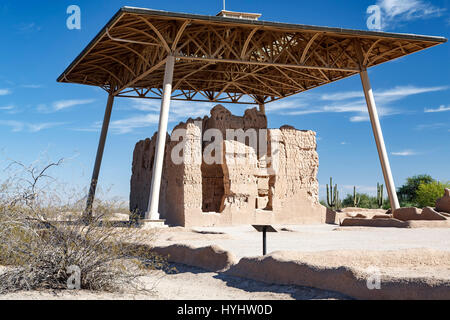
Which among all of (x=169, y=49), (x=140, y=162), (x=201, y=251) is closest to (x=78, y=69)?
(x=140, y=162)

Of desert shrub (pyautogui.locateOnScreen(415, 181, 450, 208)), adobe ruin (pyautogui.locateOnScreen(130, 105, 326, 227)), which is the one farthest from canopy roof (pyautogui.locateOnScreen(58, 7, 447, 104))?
desert shrub (pyautogui.locateOnScreen(415, 181, 450, 208))

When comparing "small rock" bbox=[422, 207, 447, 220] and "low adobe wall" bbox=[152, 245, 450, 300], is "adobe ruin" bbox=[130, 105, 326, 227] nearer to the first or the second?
"small rock" bbox=[422, 207, 447, 220]

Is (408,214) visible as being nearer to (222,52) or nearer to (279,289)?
(222,52)

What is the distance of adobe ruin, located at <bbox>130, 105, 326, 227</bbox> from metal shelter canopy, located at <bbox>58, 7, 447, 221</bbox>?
1.61 m

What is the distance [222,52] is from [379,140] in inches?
326

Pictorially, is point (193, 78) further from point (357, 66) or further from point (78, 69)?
point (357, 66)

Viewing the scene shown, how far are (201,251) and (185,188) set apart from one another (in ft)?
33.3

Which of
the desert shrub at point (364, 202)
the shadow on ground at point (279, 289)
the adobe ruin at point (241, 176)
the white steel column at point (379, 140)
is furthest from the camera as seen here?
the desert shrub at point (364, 202)

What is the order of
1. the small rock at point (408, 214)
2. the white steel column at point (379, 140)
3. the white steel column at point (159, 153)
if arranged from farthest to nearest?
1. the white steel column at point (379, 140)
2. the small rock at point (408, 214)
3. the white steel column at point (159, 153)

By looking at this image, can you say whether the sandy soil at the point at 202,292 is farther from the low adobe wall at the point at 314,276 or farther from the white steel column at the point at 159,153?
the white steel column at the point at 159,153

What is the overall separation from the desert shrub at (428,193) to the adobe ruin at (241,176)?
22279 mm

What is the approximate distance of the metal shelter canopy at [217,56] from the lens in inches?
786

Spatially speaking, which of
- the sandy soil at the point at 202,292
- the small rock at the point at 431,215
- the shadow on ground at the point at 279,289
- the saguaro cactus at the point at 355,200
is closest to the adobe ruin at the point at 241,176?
the small rock at the point at 431,215

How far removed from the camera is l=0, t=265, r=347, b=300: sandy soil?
281 inches
